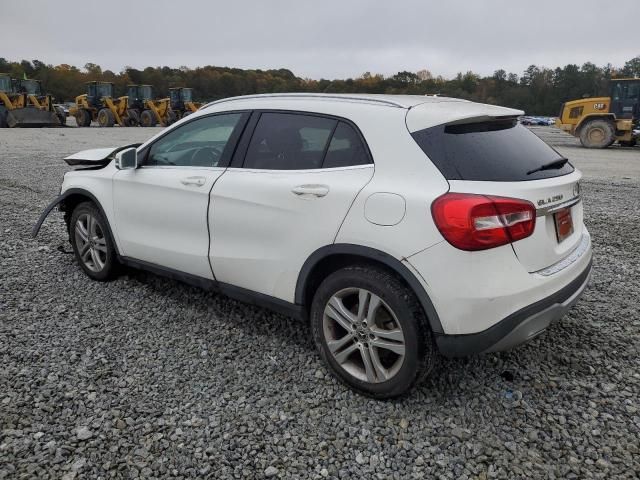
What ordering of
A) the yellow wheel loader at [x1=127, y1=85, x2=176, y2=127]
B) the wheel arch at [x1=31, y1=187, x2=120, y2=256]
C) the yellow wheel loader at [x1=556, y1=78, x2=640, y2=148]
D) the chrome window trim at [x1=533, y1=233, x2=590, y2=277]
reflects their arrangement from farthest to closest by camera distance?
1. the yellow wheel loader at [x1=127, y1=85, x2=176, y2=127]
2. the yellow wheel loader at [x1=556, y1=78, x2=640, y2=148]
3. the wheel arch at [x1=31, y1=187, x2=120, y2=256]
4. the chrome window trim at [x1=533, y1=233, x2=590, y2=277]

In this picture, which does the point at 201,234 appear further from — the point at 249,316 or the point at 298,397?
the point at 298,397

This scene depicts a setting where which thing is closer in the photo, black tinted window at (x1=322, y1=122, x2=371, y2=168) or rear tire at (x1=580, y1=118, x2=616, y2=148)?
black tinted window at (x1=322, y1=122, x2=371, y2=168)

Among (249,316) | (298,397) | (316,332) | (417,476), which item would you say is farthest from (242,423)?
(249,316)

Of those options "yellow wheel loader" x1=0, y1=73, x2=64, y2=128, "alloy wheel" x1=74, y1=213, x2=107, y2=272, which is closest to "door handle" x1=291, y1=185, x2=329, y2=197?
"alloy wheel" x1=74, y1=213, x2=107, y2=272

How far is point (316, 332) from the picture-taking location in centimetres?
291

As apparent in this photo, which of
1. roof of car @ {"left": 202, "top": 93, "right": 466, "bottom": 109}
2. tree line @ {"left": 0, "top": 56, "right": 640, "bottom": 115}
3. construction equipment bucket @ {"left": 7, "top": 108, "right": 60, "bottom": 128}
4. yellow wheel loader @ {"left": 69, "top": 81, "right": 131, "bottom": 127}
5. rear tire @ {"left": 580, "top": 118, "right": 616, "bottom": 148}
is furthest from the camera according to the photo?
tree line @ {"left": 0, "top": 56, "right": 640, "bottom": 115}

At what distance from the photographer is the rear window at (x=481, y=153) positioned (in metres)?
2.47

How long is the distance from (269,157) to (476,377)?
180 cm

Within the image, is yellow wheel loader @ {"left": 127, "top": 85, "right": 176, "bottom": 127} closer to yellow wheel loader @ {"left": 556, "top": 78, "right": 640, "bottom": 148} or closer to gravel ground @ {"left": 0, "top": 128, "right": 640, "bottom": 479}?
yellow wheel loader @ {"left": 556, "top": 78, "right": 640, "bottom": 148}

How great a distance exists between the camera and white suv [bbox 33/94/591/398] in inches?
93.0

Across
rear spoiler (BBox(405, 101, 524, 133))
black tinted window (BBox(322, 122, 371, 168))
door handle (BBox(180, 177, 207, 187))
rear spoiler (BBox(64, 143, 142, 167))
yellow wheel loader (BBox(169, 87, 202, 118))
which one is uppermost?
yellow wheel loader (BBox(169, 87, 202, 118))

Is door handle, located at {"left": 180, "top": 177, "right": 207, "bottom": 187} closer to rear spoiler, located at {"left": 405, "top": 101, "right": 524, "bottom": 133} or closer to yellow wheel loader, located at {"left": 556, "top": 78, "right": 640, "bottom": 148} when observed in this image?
rear spoiler, located at {"left": 405, "top": 101, "right": 524, "bottom": 133}

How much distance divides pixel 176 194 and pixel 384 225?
1697 mm

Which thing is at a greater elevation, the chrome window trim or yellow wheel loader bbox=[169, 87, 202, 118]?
yellow wheel loader bbox=[169, 87, 202, 118]
